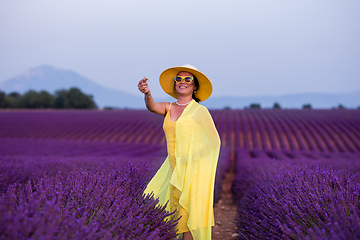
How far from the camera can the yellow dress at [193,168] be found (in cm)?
216

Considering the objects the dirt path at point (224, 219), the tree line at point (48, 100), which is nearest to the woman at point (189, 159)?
the dirt path at point (224, 219)

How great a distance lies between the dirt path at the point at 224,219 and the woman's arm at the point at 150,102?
55.9 inches

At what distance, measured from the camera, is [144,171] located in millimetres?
2521

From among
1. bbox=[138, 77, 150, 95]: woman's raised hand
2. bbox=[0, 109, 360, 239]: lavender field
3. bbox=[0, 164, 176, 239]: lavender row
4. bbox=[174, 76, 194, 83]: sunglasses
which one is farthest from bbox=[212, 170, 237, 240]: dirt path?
bbox=[138, 77, 150, 95]: woman's raised hand

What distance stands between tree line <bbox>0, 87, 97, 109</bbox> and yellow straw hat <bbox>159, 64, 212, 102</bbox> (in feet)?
142

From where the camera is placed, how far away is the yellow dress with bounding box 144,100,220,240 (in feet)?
7.08

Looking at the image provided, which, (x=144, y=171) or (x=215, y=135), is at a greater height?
(x=215, y=135)

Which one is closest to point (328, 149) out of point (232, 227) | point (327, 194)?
point (232, 227)

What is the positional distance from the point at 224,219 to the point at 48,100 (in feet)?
145

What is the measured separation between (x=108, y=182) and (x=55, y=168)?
217 centimetres

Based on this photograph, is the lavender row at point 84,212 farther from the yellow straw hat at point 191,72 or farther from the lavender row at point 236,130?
the lavender row at point 236,130

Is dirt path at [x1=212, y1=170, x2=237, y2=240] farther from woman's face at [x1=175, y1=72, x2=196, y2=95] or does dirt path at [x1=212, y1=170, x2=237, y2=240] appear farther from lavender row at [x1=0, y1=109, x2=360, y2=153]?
lavender row at [x1=0, y1=109, x2=360, y2=153]

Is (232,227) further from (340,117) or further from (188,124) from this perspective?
(340,117)

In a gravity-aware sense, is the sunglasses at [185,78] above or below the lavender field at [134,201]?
above
